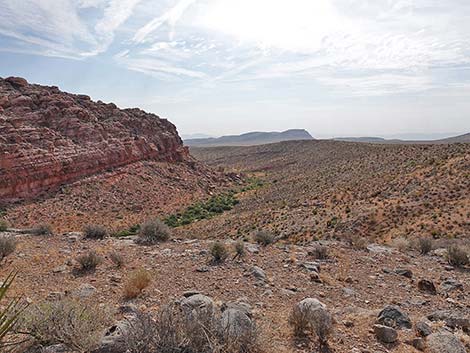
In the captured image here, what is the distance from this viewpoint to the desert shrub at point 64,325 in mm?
4277

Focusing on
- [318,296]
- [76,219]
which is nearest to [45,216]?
[76,219]

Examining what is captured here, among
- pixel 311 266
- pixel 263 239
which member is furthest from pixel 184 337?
pixel 263 239

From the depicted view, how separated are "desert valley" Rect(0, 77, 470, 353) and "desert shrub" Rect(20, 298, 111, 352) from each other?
0.06ft

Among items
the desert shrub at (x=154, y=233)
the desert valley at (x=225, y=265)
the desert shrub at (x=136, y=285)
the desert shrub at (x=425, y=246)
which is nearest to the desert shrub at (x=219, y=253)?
the desert valley at (x=225, y=265)

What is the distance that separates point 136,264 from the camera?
9.16m

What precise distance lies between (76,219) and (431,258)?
23.7 meters

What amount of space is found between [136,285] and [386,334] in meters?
4.69

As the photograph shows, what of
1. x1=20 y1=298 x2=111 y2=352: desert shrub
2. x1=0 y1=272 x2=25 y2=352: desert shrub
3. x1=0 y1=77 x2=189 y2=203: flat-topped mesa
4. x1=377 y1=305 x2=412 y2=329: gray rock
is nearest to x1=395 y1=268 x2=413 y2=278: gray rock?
x1=377 y1=305 x2=412 y2=329: gray rock

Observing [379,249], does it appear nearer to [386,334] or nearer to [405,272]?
[405,272]

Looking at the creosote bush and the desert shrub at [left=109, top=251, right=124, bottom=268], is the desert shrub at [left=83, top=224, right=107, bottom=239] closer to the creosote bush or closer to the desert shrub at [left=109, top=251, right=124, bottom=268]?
the creosote bush

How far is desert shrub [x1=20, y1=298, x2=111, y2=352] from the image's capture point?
14.0 ft

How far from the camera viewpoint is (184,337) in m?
4.20

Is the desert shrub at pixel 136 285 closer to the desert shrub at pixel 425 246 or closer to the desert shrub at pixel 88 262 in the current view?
the desert shrub at pixel 88 262

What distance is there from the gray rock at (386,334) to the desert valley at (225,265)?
0.02 m
